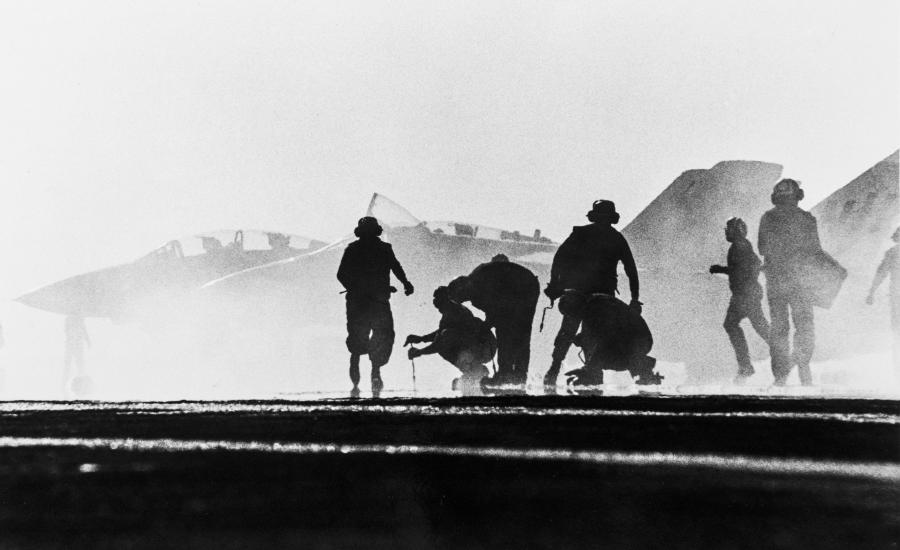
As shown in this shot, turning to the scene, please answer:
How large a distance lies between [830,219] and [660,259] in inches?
139

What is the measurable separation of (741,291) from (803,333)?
2.21 ft

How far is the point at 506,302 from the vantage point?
7.04 metres

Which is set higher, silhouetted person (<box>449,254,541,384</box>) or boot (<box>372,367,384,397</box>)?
silhouetted person (<box>449,254,541,384</box>)

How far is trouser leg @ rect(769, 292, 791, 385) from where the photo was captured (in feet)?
25.1

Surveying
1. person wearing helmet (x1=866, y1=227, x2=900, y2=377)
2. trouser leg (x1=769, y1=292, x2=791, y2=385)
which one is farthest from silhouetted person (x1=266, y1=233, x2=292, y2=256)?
person wearing helmet (x1=866, y1=227, x2=900, y2=377)

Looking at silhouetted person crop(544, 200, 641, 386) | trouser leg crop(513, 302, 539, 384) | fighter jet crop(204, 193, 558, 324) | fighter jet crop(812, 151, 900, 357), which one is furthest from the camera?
fighter jet crop(204, 193, 558, 324)

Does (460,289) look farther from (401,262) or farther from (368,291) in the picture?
(401,262)

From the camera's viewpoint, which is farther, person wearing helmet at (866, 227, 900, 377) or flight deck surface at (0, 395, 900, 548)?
person wearing helmet at (866, 227, 900, 377)

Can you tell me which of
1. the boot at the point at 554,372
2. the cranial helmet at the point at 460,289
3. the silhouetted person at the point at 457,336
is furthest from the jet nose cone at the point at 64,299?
the boot at the point at 554,372

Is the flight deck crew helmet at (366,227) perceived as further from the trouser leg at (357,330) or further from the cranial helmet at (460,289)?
the cranial helmet at (460,289)

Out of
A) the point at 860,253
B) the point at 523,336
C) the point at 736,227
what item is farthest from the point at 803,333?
the point at 860,253

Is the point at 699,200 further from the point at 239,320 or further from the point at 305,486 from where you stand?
the point at 305,486

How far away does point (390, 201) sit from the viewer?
46.9 feet

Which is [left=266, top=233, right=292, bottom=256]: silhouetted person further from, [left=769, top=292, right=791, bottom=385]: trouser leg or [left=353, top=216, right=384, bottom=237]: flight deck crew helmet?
[left=769, top=292, right=791, bottom=385]: trouser leg
